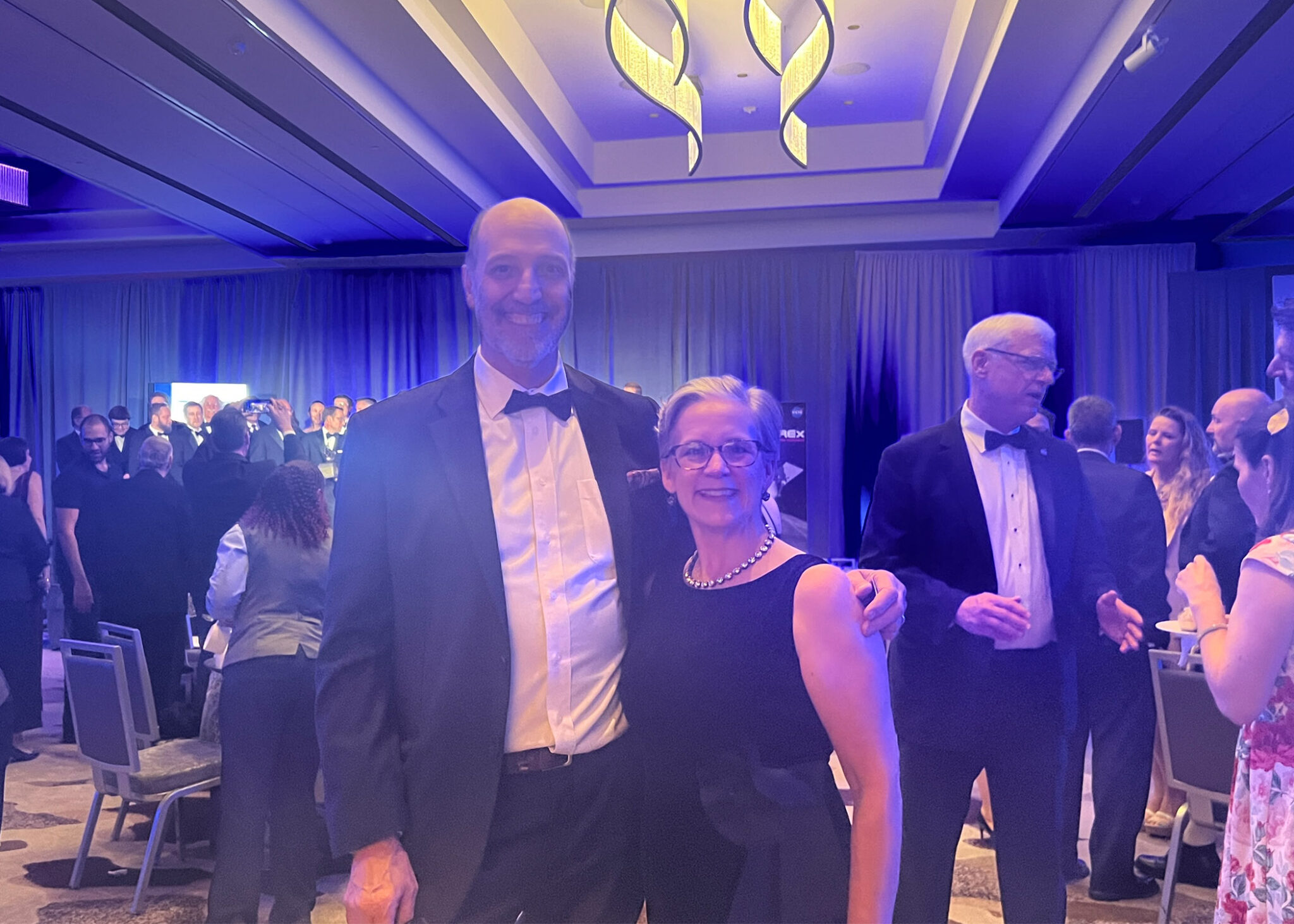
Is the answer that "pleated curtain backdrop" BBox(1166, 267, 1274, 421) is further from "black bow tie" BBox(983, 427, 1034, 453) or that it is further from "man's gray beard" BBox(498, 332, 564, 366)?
"man's gray beard" BBox(498, 332, 564, 366)

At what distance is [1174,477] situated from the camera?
4.12 m

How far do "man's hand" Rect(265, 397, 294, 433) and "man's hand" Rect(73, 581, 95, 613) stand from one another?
2.20 metres

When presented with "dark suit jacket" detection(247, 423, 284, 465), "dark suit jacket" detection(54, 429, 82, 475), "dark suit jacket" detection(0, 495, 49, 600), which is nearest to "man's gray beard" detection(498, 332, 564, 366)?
"dark suit jacket" detection(0, 495, 49, 600)

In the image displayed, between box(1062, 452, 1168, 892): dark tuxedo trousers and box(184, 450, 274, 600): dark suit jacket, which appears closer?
box(1062, 452, 1168, 892): dark tuxedo trousers

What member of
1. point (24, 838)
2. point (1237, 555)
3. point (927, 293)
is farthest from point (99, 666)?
point (927, 293)

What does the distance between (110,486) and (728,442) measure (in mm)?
4081

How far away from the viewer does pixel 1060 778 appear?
2223 mm

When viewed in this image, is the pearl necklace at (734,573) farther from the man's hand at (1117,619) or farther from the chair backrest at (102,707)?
the chair backrest at (102,707)

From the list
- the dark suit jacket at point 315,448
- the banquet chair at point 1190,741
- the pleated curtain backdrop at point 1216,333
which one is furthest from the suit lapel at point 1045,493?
the dark suit jacket at point 315,448

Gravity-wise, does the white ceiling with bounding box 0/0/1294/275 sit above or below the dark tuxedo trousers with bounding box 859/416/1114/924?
above

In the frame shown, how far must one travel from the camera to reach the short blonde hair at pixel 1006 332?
241 centimetres

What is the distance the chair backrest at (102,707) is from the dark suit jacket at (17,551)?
120cm

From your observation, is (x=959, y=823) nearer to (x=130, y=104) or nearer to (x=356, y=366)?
(x=130, y=104)

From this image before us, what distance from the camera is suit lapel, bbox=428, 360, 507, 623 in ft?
4.74
